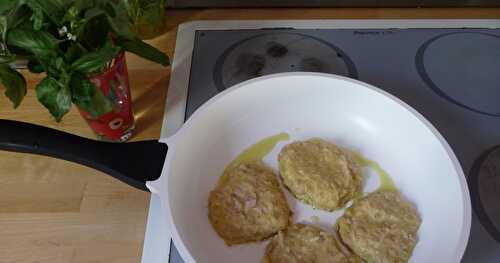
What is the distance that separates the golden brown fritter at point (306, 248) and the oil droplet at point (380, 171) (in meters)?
0.13

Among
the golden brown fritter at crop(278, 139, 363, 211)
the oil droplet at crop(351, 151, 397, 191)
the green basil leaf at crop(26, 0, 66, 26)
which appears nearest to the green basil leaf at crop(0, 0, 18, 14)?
the green basil leaf at crop(26, 0, 66, 26)

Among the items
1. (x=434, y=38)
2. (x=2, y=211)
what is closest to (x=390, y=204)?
(x=434, y=38)

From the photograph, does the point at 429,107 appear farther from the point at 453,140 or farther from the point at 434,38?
the point at 434,38

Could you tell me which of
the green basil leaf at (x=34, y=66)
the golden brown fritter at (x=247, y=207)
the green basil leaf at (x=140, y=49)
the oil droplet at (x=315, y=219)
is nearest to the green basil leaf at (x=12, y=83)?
the green basil leaf at (x=34, y=66)

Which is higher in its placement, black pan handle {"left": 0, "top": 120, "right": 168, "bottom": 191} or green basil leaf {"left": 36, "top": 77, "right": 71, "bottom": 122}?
green basil leaf {"left": 36, "top": 77, "right": 71, "bottom": 122}

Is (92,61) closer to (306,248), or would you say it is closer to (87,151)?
(87,151)

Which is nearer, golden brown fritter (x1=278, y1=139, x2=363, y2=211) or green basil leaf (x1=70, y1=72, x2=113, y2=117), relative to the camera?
green basil leaf (x1=70, y1=72, x2=113, y2=117)

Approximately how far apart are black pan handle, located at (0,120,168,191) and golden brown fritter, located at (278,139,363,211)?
19 centimetres

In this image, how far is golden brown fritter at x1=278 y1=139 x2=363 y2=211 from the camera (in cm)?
62

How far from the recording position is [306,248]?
→ 1.88ft

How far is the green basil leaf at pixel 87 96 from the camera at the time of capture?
0.52 metres

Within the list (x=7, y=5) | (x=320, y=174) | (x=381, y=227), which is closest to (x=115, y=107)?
(x=7, y=5)

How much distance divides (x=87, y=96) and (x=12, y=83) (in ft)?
0.30

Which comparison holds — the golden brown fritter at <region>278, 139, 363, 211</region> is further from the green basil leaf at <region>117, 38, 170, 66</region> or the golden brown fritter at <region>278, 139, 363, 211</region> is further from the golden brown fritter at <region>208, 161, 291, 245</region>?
the green basil leaf at <region>117, 38, 170, 66</region>
